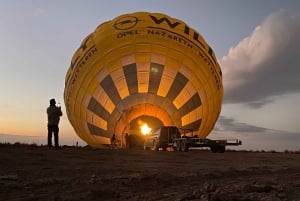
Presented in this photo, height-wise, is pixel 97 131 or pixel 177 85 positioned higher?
pixel 177 85

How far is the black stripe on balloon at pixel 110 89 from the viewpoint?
57.7 feet

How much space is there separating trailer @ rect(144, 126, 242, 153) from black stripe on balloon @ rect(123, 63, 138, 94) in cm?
206

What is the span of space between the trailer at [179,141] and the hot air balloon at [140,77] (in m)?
0.79

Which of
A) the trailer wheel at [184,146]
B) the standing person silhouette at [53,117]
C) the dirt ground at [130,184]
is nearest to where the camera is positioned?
the dirt ground at [130,184]

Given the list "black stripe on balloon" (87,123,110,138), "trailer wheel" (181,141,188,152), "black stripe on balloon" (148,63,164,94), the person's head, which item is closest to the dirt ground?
the person's head

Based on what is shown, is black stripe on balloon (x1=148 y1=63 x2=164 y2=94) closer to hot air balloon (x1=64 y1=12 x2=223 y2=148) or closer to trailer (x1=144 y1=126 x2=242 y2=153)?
hot air balloon (x1=64 y1=12 x2=223 y2=148)

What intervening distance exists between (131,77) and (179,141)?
333 centimetres

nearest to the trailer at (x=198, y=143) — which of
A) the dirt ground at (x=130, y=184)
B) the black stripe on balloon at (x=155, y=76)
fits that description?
the black stripe on balloon at (x=155, y=76)

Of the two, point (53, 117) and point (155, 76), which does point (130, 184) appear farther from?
point (155, 76)

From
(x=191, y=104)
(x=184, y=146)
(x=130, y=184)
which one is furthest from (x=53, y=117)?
(x=130, y=184)

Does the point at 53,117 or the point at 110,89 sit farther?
the point at 110,89

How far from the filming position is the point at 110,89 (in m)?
17.7

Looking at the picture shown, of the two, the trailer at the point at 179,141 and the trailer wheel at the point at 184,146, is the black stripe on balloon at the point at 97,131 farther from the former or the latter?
the trailer wheel at the point at 184,146

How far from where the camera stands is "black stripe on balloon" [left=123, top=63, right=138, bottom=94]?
57.7 feet
